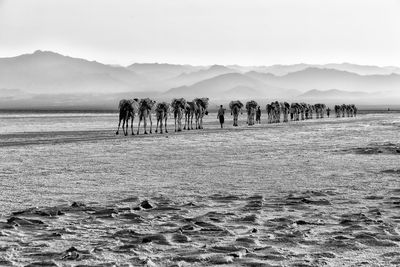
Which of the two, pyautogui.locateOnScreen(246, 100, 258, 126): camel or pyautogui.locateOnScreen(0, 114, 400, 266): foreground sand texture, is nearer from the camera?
pyautogui.locateOnScreen(0, 114, 400, 266): foreground sand texture

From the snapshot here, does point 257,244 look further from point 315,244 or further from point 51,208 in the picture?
point 51,208


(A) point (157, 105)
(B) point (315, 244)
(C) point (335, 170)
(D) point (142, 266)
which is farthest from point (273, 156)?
(A) point (157, 105)

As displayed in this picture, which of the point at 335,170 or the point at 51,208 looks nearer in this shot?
the point at 51,208

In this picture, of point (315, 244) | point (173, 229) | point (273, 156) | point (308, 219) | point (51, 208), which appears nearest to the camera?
point (315, 244)

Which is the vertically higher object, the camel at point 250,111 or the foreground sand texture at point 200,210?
the camel at point 250,111

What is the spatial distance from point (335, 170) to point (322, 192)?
14.2 ft

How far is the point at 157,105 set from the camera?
1549 inches

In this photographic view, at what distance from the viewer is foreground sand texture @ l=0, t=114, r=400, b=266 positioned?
7.75 meters

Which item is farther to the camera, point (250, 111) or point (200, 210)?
point (250, 111)

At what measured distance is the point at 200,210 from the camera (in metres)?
10.9

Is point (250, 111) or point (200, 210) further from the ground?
point (250, 111)

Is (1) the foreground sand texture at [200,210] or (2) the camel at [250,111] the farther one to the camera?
(2) the camel at [250,111]

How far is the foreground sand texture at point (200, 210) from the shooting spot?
305 inches

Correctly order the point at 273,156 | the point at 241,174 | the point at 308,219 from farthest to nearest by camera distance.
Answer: the point at 273,156 → the point at 241,174 → the point at 308,219
